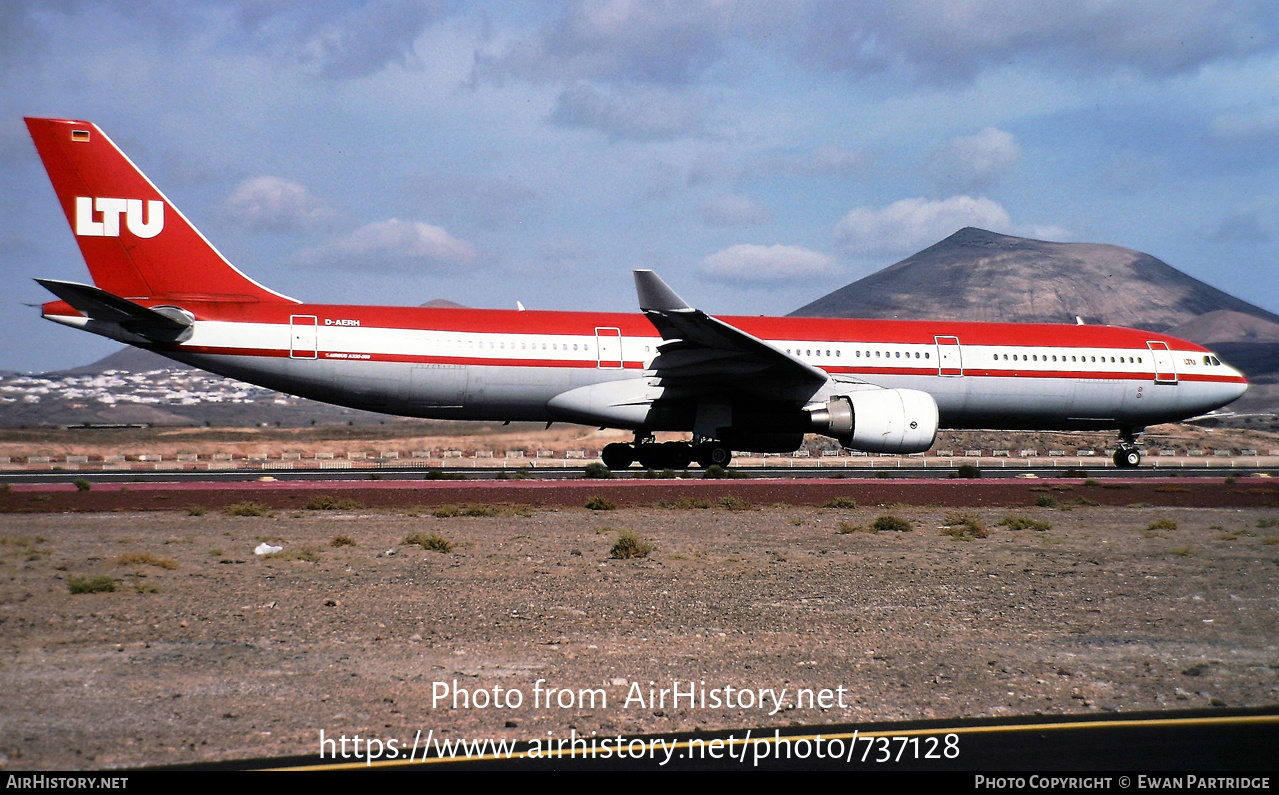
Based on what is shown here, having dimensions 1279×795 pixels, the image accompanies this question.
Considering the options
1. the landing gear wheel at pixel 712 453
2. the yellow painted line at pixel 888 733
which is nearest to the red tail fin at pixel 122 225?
the landing gear wheel at pixel 712 453

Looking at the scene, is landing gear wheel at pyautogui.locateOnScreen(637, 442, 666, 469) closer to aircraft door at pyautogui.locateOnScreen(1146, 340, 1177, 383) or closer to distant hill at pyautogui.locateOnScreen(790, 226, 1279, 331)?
aircraft door at pyautogui.locateOnScreen(1146, 340, 1177, 383)

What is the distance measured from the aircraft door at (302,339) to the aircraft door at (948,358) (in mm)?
13833

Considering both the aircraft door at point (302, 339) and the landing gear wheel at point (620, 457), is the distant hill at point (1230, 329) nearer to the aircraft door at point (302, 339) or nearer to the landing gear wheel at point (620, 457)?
the landing gear wheel at point (620, 457)

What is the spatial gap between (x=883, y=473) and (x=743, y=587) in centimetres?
2019

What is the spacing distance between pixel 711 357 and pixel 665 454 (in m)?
3.03

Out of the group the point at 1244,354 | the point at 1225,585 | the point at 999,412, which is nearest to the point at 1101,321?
the point at 1244,354

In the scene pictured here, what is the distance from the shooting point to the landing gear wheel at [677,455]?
21750 millimetres

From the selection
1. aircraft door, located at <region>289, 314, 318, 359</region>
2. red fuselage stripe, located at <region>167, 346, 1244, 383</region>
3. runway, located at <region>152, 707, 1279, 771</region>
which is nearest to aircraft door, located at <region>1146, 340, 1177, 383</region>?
red fuselage stripe, located at <region>167, 346, 1244, 383</region>

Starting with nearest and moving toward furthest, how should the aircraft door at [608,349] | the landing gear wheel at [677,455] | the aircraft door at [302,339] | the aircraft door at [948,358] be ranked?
the aircraft door at [302,339] → the aircraft door at [608,349] → the landing gear wheel at [677,455] → the aircraft door at [948,358]

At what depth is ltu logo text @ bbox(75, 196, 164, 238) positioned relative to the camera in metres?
19.8

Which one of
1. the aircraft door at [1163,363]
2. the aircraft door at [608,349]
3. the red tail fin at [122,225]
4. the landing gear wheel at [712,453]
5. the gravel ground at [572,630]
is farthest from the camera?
the aircraft door at [1163,363]

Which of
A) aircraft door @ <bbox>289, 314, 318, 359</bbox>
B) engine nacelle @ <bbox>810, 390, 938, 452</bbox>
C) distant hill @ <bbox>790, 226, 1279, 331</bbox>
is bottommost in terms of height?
engine nacelle @ <bbox>810, 390, 938, 452</bbox>

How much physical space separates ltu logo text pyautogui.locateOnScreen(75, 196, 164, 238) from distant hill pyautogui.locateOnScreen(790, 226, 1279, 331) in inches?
5727

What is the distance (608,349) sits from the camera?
21109 mm
